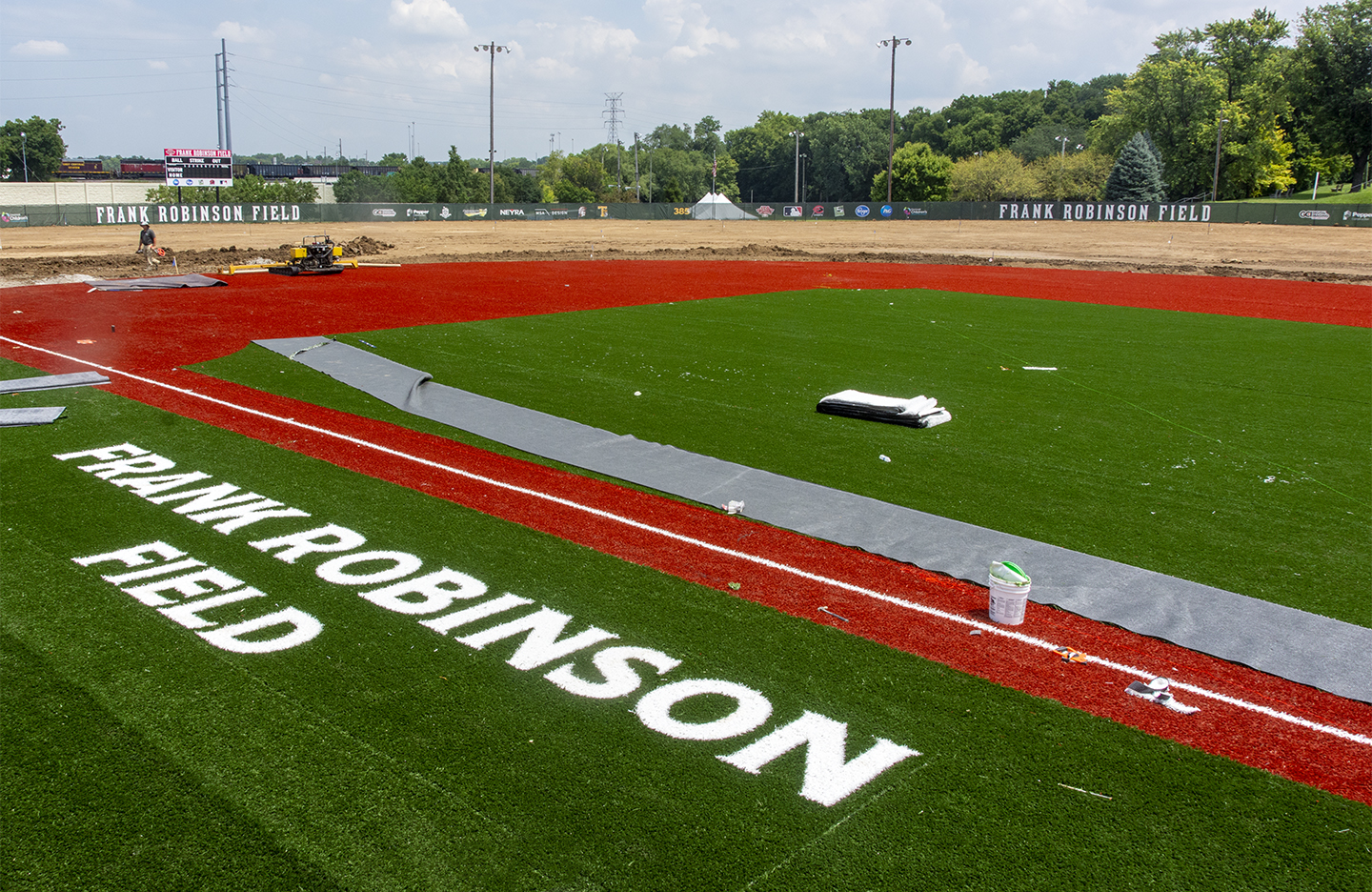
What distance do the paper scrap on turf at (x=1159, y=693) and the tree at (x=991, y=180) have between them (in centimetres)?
9136

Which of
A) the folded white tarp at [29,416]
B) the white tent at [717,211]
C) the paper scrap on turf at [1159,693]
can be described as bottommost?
the paper scrap on turf at [1159,693]

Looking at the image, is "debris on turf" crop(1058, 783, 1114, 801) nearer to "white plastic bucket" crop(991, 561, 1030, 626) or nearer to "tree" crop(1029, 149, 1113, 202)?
"white plastic bucket" crop(991, 561, 1030, 626)

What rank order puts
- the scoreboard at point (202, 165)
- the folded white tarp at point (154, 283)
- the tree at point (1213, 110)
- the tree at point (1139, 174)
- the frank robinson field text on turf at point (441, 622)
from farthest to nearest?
the tree at point (1213, 110) < the tree at point (1139, 174) < the scoreboard at point (202, 165) < the folded white tarp at point (154, 283) < the frank robinson field text on turf at point (441, 622)

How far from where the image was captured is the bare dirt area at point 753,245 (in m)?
34.9

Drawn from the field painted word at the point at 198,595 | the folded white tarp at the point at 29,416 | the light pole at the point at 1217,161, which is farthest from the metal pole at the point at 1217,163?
the field painted word at the point at 198,595

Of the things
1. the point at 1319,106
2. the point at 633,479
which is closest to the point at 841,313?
the point at 633,479

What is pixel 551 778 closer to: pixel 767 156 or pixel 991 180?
pixel 991 180

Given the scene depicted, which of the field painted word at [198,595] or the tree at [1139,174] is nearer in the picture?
the field painted word at [198,595]

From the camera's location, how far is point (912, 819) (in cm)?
411

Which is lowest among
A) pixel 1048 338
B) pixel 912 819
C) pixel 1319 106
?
pixel 912 819

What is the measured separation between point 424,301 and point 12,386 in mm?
11339

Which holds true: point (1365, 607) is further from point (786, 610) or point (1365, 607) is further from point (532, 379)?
point (532, 379)

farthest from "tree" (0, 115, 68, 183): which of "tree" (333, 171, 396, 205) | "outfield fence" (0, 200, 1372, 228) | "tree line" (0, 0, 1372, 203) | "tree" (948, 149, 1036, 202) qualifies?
"tree" (948, 149, 1036, 202)

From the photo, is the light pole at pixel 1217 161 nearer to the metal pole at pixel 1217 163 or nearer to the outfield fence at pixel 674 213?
the metal pole at pixel 1217 163
